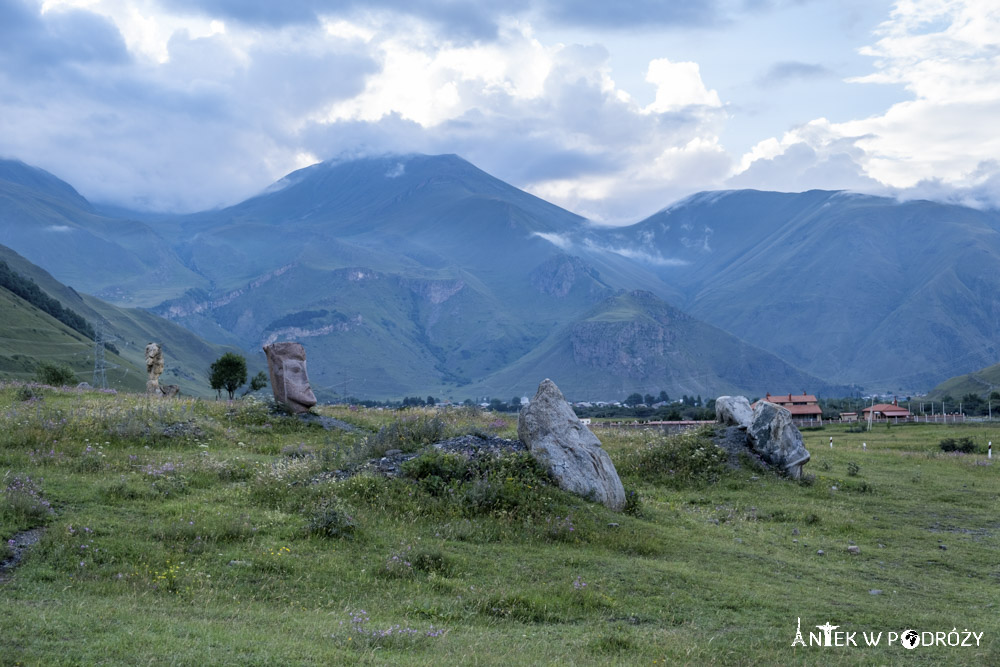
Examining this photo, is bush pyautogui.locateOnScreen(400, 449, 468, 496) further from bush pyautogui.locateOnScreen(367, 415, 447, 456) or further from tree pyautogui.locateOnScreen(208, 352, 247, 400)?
tree pyautogui.locateOnScreen(208, 352, 247, 400)

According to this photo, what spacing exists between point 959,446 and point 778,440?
88.0ft

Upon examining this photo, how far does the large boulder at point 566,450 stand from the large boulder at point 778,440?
10679 mm

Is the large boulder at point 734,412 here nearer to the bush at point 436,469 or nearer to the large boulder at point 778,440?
the large boulder at point 778,440

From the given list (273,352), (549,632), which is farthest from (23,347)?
(549,632)

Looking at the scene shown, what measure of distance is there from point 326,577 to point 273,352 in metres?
21.6

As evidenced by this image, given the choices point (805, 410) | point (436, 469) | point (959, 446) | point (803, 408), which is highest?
point (436, 469)

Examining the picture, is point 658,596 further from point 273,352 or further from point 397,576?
point 273,352

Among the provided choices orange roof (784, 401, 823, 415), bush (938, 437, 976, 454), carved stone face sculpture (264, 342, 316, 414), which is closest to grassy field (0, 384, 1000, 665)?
carved stone face sculpture (264, 342, 316, 414)

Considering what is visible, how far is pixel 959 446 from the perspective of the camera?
48.4 metres

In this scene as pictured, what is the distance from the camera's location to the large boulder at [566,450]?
1947 cm

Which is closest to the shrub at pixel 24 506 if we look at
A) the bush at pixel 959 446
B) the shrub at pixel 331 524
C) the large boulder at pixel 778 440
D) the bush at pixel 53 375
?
the shrub at pixel 331 524

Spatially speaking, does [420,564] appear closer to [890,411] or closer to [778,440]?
[778,440]

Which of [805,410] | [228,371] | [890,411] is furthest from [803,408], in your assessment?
[228,371]

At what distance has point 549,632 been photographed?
36.8 ft
